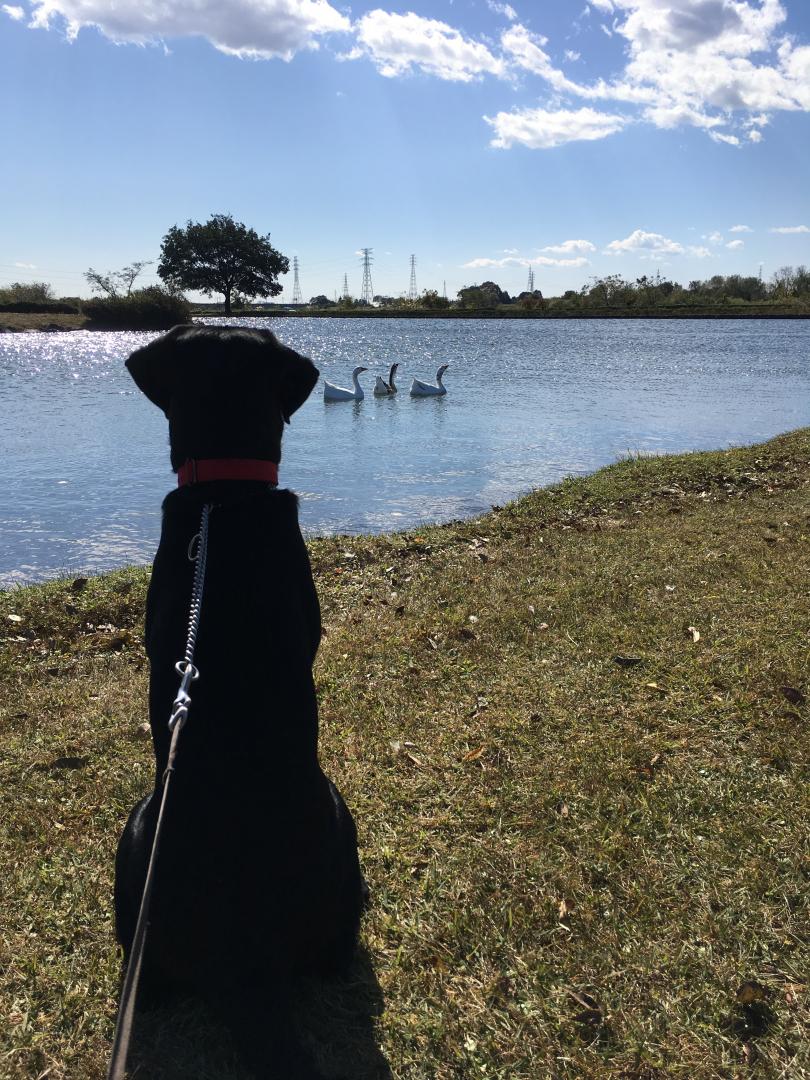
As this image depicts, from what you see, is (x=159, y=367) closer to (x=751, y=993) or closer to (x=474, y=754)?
(x=474, y=754)

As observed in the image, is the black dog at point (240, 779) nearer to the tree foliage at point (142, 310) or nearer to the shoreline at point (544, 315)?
the tree foliage at point (142, 310)

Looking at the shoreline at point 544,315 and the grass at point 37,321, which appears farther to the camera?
the shoreline at point 544,315

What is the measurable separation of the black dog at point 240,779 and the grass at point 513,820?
14.6 inches

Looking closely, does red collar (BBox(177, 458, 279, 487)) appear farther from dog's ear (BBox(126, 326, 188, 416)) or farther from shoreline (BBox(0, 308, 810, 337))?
shoreline (BBox(0, 308, 810, 337))

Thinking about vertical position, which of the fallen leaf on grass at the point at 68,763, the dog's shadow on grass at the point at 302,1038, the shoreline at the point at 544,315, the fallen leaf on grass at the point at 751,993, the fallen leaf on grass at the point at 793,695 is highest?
the shoreline at the point at 544,315

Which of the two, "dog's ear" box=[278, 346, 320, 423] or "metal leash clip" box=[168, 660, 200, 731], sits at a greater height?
"dog's ear" box=[278, 346, 320, 423]

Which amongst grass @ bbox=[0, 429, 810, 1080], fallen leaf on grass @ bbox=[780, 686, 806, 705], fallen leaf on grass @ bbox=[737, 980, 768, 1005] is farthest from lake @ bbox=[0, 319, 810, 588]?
fallen leaf on grass @ bbox=[737, 980, 768, 1005]

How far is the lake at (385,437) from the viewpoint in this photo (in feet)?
33.8

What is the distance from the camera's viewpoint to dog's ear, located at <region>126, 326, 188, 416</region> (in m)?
2.67

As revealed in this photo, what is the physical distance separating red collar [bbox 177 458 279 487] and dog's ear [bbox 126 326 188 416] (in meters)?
0.40

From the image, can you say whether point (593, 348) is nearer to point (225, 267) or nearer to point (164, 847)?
point (164, 847)

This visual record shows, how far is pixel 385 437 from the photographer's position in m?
17.2

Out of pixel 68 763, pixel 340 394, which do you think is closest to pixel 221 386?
pixel 68 763

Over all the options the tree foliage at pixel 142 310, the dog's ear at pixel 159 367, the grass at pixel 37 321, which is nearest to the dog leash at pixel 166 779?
the dog's ear at pixel 159 367
